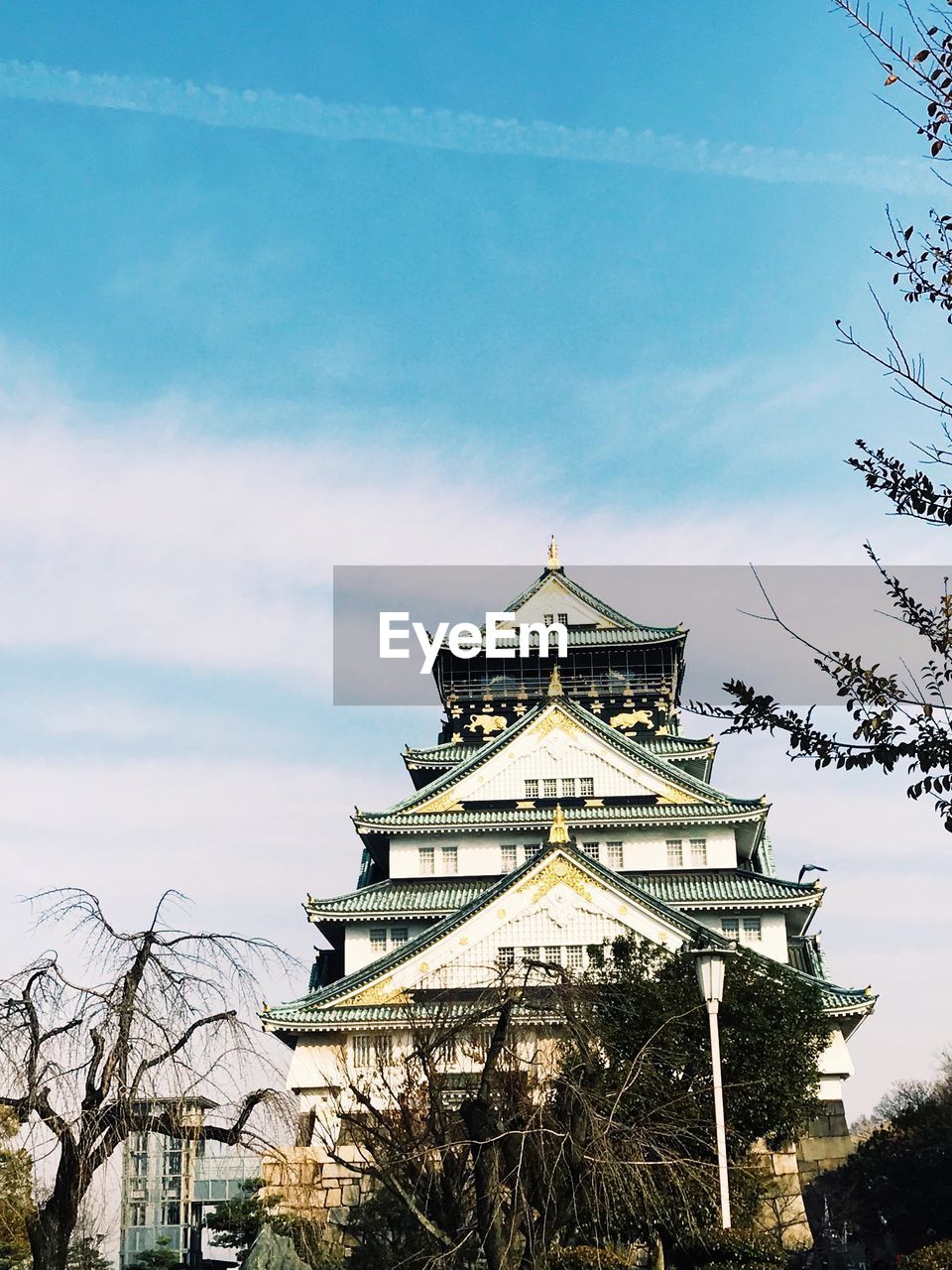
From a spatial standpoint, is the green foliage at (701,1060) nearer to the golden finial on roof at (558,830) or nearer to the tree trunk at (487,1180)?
the tree trunk at (487,1180)

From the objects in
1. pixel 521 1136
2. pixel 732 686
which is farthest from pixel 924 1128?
pixel 732 686

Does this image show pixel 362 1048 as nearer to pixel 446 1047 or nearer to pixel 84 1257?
pixel 84 1257

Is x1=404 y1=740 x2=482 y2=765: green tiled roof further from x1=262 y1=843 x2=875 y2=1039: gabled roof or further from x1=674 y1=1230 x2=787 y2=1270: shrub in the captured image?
x1=674 y1=1230 x2=787 y2=1270: shrub

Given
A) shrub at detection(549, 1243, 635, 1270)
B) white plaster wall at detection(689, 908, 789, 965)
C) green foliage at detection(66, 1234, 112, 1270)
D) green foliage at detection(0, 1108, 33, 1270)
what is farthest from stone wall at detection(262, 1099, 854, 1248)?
shrub at detection(549, 1243, 635, 1270)

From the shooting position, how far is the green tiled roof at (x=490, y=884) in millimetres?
38812

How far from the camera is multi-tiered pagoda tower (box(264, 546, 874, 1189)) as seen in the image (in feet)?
117

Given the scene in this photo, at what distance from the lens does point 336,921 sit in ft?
133

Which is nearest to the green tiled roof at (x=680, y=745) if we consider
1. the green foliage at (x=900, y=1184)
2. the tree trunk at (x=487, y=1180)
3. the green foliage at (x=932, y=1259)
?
the green foliage at (x=900, y=1184)

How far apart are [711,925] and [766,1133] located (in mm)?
11902

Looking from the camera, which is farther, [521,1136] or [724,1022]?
[724,1022]

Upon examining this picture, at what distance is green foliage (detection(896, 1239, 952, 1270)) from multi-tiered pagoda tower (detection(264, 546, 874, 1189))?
9490 mm

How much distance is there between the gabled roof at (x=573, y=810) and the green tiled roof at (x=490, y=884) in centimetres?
192

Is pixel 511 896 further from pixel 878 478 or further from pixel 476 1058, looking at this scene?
pixel 878 478

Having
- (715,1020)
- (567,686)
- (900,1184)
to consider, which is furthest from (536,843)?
(715,1020)
